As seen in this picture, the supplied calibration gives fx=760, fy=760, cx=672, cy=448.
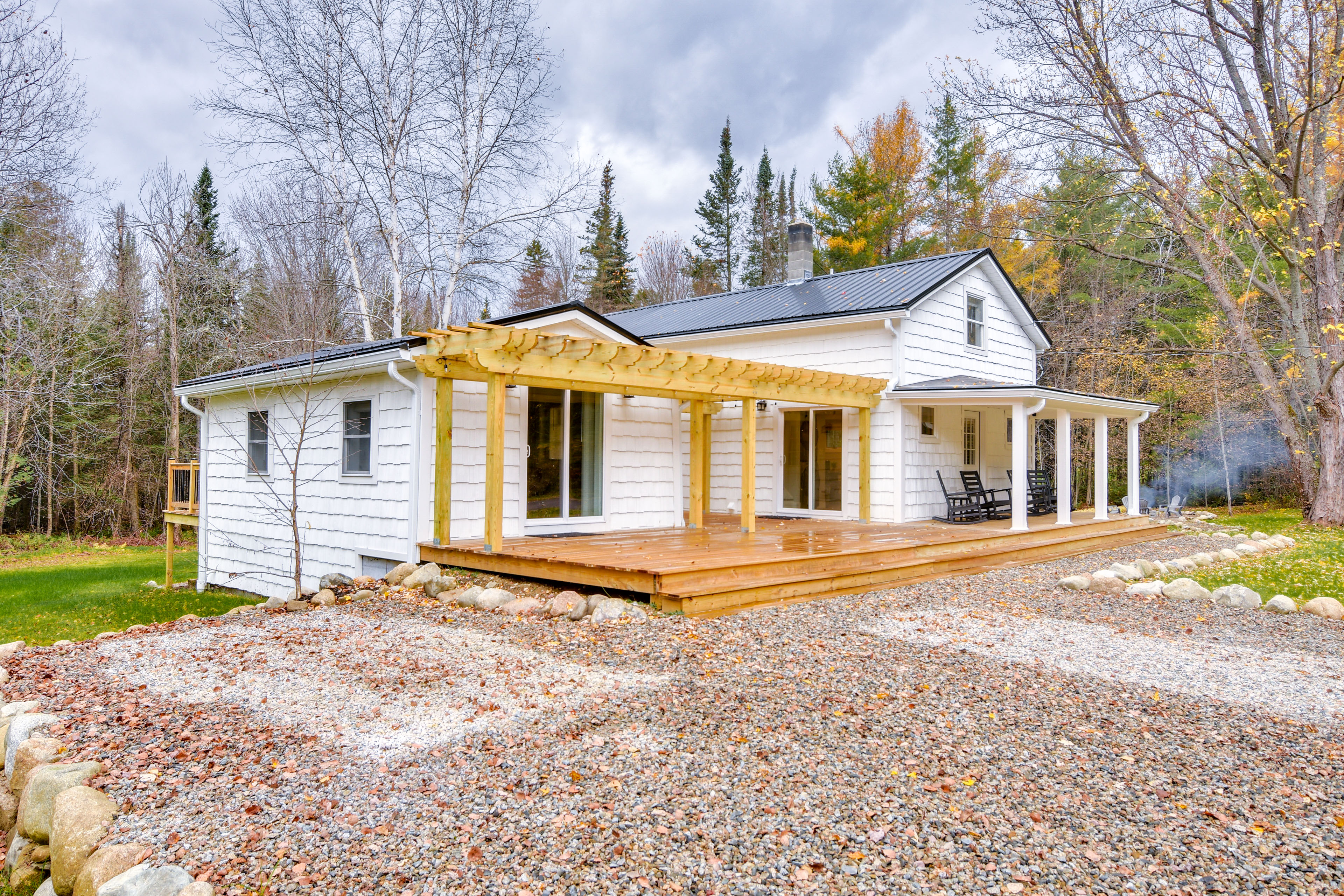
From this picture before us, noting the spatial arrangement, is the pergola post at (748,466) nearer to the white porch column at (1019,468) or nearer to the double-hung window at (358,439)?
the white porch column at (1019,468)

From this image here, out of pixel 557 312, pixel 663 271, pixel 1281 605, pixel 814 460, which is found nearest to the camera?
pixel 1281 605

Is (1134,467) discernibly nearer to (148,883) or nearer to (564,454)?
(564,454)

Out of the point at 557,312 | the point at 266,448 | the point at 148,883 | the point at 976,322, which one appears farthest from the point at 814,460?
the point at 148,883

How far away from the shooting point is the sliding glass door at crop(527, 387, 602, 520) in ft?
28.9

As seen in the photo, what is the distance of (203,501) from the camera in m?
11.8

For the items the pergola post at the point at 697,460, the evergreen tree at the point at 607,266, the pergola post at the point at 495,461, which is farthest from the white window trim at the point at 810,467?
the evergreen tree at the point at 607,266

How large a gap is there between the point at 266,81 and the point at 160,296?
768cm

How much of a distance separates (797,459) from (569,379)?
18.6 feet

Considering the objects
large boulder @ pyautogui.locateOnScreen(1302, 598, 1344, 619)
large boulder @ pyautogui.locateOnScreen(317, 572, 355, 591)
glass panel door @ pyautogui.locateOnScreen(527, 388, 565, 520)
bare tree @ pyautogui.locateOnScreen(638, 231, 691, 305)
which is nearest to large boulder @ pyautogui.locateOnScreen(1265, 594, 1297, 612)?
large boulder @ pyautogui.locateOnScreen(1302, 598, 1344, 619)

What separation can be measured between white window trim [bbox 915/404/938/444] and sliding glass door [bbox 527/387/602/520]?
5.16 metres

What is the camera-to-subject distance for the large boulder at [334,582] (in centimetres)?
775

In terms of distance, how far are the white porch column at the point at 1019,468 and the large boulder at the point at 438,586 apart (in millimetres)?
7257

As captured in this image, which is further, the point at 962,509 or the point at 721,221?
the point at 721,221

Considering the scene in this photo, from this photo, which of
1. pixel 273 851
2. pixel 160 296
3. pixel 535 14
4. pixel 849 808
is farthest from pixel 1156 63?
pixel 160 296
